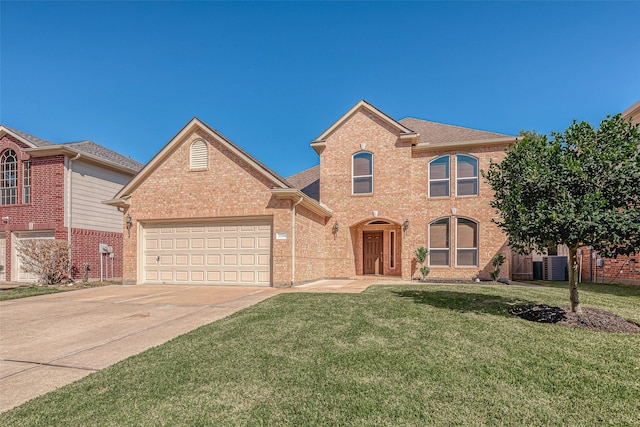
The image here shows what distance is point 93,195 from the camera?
16.0 metres

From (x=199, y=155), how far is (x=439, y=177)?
10.1 metres

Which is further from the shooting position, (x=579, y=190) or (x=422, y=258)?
(x=422, y=258)

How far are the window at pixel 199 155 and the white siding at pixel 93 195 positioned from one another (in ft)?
21.6

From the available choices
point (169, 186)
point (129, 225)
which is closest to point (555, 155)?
point (169, 186)

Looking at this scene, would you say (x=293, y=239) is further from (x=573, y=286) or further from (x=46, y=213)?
(x=46, y=213)

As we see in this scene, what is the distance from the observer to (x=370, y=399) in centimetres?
321

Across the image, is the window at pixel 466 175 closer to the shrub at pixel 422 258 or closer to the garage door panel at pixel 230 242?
the shrub at pixel 422 258

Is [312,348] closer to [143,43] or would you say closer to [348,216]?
[348,216]

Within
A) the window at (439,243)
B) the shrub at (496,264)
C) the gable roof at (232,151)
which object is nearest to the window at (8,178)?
the gable roof at (232,151)

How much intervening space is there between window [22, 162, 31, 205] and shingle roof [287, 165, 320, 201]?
12.0 meters

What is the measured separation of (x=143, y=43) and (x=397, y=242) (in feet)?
46.2

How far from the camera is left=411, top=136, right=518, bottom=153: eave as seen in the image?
45.1 feet

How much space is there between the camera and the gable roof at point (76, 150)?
1453 cm

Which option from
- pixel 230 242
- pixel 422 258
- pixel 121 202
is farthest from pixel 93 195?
pixel 422 258
